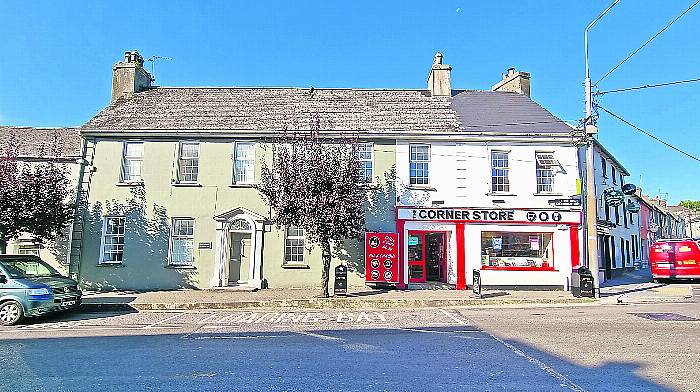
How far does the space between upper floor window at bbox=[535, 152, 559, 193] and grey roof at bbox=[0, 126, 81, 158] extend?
60.0 ft

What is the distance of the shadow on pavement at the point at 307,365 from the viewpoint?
5.65 metres

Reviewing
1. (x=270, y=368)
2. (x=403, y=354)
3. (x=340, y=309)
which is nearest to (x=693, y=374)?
(x=403, y=354)

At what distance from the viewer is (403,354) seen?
23.8ft

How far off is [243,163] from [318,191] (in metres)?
5.18

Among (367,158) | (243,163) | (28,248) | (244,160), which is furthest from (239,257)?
(28,248)

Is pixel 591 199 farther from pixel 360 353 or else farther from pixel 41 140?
pixel 41 140

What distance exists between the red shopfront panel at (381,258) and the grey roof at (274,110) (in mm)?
4403

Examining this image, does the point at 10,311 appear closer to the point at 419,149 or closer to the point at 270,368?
the point at 270,368

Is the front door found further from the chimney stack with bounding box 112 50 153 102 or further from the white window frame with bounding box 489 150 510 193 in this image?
the white window frame with bounding box 489 150 510 193

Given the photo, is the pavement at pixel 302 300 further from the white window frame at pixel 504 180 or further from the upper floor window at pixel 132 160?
the upper floor window at pixel 132 160

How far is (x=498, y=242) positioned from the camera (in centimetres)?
1817

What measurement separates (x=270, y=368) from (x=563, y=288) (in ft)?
48.2

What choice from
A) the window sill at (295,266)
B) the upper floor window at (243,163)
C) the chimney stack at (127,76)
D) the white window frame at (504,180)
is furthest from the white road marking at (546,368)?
the chimney stack at (127,76)

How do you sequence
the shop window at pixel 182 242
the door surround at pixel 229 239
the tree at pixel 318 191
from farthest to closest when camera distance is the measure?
the shop window at pixel 182 242 < the door surround at pixel 229 239 < the tree at pixel 318 191
